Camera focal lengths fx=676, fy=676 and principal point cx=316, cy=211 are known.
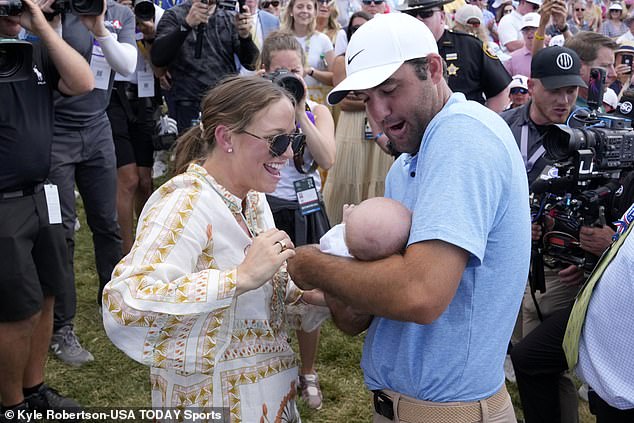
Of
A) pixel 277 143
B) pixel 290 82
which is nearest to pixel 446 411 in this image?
pixel 277 143

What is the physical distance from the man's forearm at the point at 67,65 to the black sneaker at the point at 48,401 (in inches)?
67.4

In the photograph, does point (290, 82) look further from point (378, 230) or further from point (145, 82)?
point (145, 82)

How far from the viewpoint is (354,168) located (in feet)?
20.8

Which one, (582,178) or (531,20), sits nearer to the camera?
(582,178)

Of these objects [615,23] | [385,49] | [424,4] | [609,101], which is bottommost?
[615,23]

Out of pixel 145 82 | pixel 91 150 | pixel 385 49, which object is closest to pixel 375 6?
pixel 145 82

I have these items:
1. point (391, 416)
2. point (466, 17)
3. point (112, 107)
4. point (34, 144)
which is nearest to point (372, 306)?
point (391, 416)

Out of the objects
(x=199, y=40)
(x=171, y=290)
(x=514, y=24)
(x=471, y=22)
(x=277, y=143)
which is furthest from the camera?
(x=514, y=24)

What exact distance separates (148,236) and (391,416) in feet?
3.05

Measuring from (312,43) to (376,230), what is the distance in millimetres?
5421

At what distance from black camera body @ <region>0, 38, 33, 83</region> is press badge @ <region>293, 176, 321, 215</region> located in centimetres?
162

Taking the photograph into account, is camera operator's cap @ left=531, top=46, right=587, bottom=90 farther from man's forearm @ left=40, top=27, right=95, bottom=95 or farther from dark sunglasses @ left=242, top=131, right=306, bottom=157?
man's forearm @ left=40, top=27, right=95, bottom=95

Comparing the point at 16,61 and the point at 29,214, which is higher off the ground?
the point at 16,61

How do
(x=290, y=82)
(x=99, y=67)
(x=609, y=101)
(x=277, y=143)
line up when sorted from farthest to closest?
(x=99, y=67), (x=609, y=101), (x=290, y=82), (x=277, y=143)
